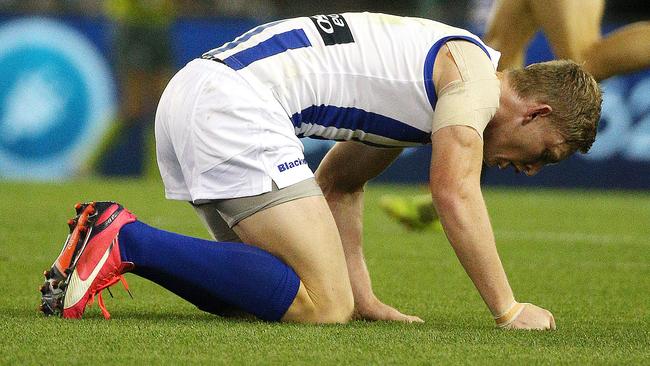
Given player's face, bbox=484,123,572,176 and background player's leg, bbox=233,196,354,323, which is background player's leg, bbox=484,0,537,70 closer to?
player's face, bbox=484,123,572,176

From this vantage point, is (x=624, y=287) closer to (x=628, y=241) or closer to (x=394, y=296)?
(x=394, y=296)

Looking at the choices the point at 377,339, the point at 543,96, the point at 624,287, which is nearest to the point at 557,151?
the point at 543,96

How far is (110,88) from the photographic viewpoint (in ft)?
42.7

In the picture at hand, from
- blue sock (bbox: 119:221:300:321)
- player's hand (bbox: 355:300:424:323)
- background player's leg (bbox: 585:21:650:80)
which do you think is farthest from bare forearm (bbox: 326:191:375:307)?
background player's leg (bbox: 585:21:650:80)

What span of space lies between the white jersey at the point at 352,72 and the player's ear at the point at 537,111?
239 mm

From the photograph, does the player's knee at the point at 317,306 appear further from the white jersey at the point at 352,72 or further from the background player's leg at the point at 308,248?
the white jersey at the point at 352,72

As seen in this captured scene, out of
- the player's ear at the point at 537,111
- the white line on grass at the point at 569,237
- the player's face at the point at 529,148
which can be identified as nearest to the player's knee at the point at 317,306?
the player's face at the point at 529,148

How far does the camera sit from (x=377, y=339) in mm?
3367

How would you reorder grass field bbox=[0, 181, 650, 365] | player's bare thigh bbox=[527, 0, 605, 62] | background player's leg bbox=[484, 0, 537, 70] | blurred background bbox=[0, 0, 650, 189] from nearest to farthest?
grass field bbox=[0, 181, 650, 365] → player's bare thigh bbox=[527, 0, 605, 62] → background player's leg bbox=[484, 0, 537, 70] → blurred background bbox=[0, 0, 650, 189]

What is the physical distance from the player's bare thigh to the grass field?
41.2 inches

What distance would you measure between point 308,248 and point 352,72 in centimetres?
56

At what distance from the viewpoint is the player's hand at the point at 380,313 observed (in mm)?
3978

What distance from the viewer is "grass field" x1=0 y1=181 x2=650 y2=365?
10.1 feet

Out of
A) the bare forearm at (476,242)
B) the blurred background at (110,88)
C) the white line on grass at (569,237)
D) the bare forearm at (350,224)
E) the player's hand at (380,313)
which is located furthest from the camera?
the blurred background at (110,88)
